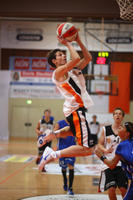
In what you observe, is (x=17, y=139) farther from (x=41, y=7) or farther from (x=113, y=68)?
(x=41, y=7)

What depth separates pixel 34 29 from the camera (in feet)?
68.8

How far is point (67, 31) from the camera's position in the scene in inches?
173

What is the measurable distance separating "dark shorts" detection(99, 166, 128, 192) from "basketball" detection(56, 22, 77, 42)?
6.91 feet

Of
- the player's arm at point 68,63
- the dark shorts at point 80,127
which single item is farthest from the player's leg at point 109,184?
the player's arm at point 68,63

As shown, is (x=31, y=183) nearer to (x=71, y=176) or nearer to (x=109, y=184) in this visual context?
(x=71, y=176)

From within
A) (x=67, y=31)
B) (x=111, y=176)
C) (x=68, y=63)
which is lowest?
(x=111, y=176)

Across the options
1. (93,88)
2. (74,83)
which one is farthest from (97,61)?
(74,83)

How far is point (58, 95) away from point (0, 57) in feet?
14.6

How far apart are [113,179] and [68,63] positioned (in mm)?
1899

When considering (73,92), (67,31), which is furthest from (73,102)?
(67,31)

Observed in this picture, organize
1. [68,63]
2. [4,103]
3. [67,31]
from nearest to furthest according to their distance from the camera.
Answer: [67,31] < [68,63] < [4,103]

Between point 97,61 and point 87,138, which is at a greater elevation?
point 97,61

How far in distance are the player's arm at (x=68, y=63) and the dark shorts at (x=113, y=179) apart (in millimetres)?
1659

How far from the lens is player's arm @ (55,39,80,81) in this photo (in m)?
4.44
